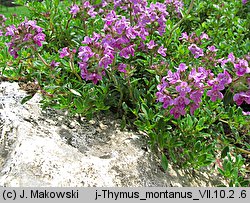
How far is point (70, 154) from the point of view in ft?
6.52

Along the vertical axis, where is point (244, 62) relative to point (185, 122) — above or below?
above

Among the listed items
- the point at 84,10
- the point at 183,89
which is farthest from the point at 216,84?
the point at 84,10

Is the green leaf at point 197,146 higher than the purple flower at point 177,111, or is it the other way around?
the purple flower at point 177,111

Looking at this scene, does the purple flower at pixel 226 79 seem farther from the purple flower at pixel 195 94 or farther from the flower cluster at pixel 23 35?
the flower cluster at pixel 23 35

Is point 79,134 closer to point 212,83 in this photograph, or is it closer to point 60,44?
point 212,83

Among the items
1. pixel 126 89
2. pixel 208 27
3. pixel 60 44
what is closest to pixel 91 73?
pixel 126 89

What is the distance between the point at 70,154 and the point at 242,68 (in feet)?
3.45

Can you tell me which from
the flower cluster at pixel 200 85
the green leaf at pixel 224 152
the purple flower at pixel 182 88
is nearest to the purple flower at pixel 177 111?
the flower cluster at pixel 200 85

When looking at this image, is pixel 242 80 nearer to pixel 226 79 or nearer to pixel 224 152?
pixel 226 79

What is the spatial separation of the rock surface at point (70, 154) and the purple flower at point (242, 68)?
2.43ft

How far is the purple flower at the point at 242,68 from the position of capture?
5.73 feet

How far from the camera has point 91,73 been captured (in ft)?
7.03

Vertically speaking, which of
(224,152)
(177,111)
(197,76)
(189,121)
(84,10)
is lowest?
(224,152)

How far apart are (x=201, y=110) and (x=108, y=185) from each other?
0.87 metres
